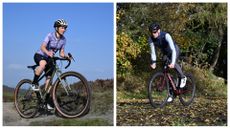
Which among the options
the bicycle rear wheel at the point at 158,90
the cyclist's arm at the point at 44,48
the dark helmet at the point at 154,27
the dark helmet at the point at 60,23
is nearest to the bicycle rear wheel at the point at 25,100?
the cyclist's arm at the point at 44,48

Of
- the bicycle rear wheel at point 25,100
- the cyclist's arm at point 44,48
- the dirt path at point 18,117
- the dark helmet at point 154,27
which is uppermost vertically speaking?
the dark helmet at point 154,27

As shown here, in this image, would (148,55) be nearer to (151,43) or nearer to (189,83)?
(151,43)

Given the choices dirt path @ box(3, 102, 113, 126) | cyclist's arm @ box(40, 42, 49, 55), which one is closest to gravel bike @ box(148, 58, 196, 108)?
dirt path @ box(3, 102, 113, 126)

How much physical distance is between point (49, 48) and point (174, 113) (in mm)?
2626

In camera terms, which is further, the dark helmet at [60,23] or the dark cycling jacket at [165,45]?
the dark cycling jacket at [165,45]

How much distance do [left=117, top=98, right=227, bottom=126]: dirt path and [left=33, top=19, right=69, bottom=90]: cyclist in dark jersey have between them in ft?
5.05

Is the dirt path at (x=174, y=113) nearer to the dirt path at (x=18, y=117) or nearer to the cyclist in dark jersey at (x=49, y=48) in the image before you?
the dirt path at (x=18, y=117)

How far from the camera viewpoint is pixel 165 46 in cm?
1021

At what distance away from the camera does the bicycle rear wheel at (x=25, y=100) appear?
999cm

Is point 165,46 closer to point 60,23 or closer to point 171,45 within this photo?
point 171,45

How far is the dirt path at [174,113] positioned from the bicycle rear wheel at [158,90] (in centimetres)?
12

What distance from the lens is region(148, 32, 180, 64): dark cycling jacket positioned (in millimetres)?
10148

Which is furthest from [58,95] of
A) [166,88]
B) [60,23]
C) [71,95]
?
[166,88]

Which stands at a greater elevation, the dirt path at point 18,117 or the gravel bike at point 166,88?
the gravel bike at point 166,88
